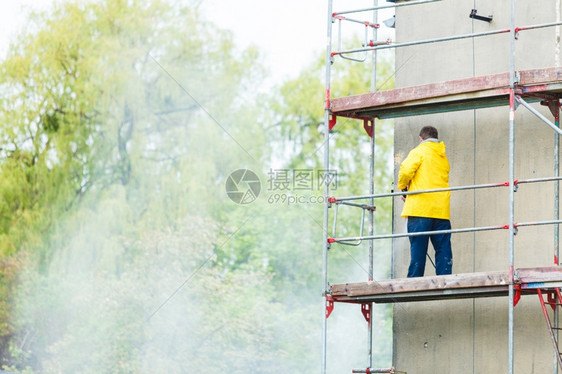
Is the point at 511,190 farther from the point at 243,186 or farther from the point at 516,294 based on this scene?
the point at 243,186

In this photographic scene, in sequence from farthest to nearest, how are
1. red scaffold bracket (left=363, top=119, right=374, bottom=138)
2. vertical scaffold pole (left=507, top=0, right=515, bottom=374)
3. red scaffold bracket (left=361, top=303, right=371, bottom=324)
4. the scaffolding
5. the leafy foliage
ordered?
the leafy foliage < red scaffold bracket (left=363, top=119, right=374, bottom=138) < red scaffold bracket (left=361, top=303, right=371, bottom=324) < the scaffolding < vertical scaffold pole (left=507, top=0, right=515, bottom=374)

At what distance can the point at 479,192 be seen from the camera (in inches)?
456

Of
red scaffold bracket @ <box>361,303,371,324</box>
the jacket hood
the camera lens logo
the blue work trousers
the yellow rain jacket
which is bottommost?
red scaffold bracket @ <box>361,303,371,324</box>

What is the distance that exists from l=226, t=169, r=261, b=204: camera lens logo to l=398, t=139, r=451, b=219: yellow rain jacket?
65.8 feet

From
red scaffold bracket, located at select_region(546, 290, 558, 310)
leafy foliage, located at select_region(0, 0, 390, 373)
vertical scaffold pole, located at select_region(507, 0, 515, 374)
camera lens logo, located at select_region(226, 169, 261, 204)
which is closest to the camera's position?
vertical scaffold pole, located at select_region(507, 0, 515, 374)

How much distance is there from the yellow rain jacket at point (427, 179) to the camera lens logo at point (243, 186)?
20065 mm

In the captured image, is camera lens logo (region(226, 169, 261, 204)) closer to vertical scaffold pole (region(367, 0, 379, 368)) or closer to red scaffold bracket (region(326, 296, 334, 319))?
vertical scaffold pole (region(367, 0, 379, 368))

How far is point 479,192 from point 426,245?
0.87 m

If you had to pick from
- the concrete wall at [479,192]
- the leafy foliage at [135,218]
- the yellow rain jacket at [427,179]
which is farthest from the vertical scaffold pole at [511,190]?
the leafy foliage at [135,218]

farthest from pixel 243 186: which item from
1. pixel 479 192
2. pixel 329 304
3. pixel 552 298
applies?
pixel 552 298

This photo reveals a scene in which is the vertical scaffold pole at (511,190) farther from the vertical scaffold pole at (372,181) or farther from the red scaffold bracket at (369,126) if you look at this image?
the red scaffold bracket at (369,126)

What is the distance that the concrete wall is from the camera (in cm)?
1080

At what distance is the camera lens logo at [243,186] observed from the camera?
3145 cm

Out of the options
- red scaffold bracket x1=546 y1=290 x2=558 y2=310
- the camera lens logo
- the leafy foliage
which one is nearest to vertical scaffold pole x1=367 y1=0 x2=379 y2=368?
red scaffold bracket x1=546 y1=290 x2=558 y2=310
